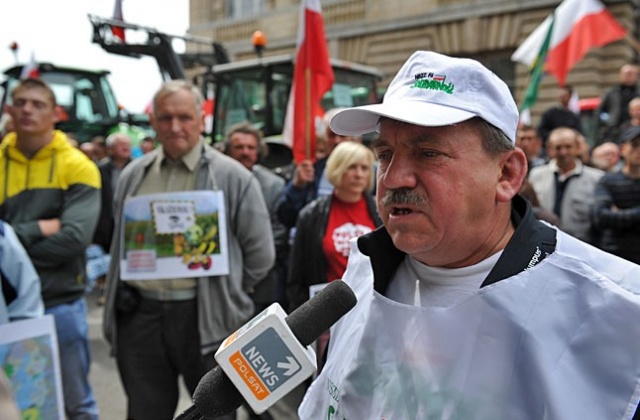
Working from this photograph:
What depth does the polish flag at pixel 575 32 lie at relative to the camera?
7.30 m

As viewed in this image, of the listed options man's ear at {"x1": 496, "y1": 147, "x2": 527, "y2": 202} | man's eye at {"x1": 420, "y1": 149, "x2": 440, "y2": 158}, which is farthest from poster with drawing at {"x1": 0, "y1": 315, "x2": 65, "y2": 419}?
man's ear at {"x1": 496, "y1": 147, "x2": 527, "y2": 202}

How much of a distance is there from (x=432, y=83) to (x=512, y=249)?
43 centimetres

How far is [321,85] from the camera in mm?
5215

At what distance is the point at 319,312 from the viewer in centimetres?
123

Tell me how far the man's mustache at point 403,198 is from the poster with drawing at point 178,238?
167 centimetres

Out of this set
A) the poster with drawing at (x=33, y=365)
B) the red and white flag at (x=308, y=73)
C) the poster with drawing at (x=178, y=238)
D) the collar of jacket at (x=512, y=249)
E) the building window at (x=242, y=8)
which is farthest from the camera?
the building window at (x=242, y=8)

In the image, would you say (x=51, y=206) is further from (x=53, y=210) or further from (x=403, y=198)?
(x=403, y=198)

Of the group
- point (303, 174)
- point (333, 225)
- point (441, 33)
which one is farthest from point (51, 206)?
point (441, 33)

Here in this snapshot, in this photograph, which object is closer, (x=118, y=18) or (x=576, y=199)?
(x=576, y=199)

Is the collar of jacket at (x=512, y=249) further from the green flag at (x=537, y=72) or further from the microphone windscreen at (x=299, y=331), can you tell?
the green flag at (x=537, y=72)

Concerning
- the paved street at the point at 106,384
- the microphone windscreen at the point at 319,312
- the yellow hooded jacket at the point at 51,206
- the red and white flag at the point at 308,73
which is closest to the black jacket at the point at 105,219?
the paved street at the point at 106,384

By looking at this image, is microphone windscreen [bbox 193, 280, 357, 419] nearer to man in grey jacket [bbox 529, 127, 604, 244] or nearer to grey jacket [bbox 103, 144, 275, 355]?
grey jacket [bbox 103, 144, 275, 355]

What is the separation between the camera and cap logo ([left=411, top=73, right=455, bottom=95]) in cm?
145

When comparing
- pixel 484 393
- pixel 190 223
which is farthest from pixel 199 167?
pixel 484 393
